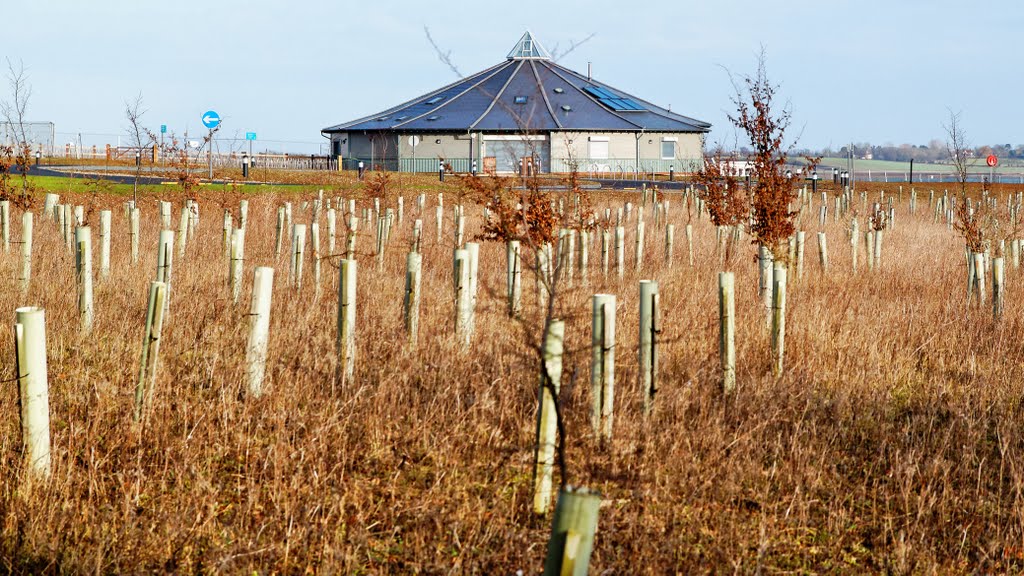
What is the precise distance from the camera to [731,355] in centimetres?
661

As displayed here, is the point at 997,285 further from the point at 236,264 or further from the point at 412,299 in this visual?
the point at 236,264

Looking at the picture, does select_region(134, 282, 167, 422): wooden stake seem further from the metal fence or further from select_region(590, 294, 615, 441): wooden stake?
the metal fence

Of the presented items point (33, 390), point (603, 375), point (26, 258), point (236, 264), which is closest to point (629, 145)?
point (26, 258)

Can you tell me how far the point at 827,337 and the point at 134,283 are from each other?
6305 mm

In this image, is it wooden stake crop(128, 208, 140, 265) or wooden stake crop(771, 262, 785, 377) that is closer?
wooden stake crop(771, 262, 785, 377)

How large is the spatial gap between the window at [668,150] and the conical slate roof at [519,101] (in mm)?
1055

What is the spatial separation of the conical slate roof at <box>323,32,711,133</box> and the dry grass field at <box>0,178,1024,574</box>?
43.5 metres

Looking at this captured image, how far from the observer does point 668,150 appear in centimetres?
5762

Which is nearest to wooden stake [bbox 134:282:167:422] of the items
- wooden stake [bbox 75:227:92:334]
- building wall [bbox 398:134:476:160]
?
wooden stake [bbox 75:227:92:334]

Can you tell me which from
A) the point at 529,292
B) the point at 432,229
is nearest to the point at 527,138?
the point at 529,292

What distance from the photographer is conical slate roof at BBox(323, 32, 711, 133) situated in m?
54.1

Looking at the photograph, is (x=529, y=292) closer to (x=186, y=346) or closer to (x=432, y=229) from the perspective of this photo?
(x=186, y=346)

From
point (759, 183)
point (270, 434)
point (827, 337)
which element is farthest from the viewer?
point (759, 183)

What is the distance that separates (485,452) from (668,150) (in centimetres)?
5380
